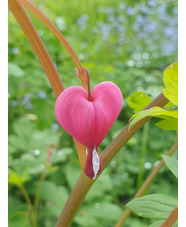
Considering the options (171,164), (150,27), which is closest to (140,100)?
(171,164)

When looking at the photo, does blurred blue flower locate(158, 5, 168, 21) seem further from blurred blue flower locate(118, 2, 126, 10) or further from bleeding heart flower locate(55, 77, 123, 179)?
bleeding heart flower locate(55, 77, 123, 179)

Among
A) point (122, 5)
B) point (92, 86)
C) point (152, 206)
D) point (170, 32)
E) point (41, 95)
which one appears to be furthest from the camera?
point (122, 5)

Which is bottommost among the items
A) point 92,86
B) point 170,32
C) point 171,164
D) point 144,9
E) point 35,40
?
point 170,32

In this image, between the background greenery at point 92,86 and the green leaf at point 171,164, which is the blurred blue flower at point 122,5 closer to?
the background greenery at point 92,86

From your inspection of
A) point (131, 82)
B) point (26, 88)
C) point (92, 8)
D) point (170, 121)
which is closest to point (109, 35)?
point (92, 8)

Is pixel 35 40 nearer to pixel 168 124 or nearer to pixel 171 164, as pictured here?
pixel 168 124

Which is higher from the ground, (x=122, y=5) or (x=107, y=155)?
(x=107, y=155)

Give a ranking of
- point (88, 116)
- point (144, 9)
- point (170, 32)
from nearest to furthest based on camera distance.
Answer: point (88, 116), point (170, 32), point (144, 9)
